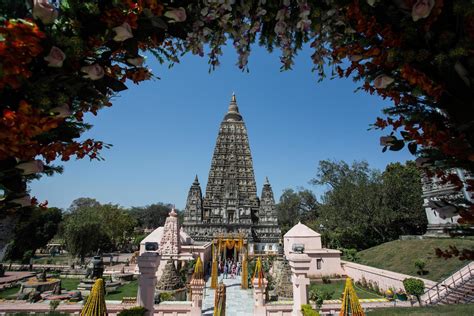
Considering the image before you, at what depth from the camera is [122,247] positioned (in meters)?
52.6

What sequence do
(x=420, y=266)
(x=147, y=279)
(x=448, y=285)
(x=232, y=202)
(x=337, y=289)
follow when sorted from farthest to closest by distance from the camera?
(x=232, y=202) → (x=337, y=289) → (x=420, y=266) → (x=448, y=285) → (x=147, y=279)

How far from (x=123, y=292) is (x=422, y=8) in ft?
68.6

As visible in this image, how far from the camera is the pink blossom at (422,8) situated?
1.36m

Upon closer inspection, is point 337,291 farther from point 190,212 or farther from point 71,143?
point 190,212

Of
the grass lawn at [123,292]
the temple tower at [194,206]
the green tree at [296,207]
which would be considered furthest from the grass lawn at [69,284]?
the green tree at [296,207]

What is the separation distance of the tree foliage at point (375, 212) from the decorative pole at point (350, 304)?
28874mm

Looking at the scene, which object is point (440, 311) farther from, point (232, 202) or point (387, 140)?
point (232, 202)

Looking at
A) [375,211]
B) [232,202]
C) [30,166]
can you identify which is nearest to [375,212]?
[375,211]

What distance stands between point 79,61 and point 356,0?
1.88 meters

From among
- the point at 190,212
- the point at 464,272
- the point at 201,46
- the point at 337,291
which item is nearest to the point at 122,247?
the point at 190,212

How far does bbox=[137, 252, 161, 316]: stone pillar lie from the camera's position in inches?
218

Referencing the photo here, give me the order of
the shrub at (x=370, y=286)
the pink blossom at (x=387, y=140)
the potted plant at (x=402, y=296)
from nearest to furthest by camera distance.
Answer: the pink blossom at (x=387, y=140)
the potted plant at (x=402, y=296)
the shrub at (x=370, y=286)

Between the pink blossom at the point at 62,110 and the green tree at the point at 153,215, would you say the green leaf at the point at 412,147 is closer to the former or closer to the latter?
the pink blossom at the point at 62,110

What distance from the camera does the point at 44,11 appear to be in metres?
1.33
